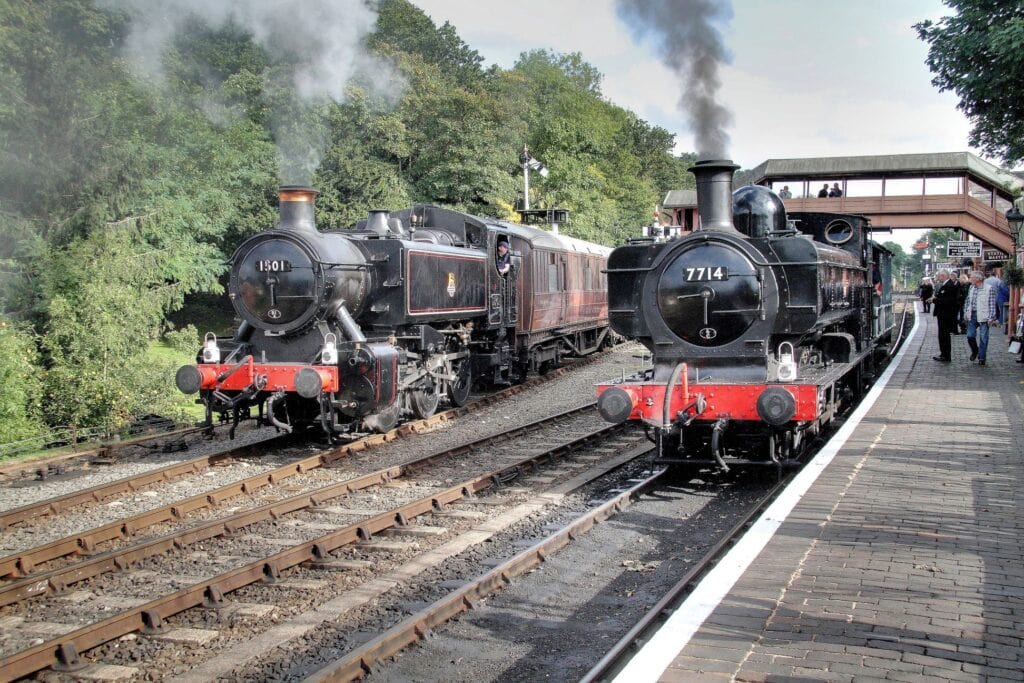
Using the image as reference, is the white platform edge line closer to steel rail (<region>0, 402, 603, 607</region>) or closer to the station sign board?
steel rail (<region>0, 402, 603, 607</region>)

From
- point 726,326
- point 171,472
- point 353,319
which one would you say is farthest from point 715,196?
point 171,472

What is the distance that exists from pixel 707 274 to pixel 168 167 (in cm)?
2383

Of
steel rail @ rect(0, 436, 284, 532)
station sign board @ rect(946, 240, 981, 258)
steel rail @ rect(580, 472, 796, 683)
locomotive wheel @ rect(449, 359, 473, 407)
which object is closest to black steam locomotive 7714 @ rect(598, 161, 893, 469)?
steel rail @ rect(580, 472, 796, 683)

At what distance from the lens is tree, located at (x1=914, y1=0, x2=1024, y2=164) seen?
14.5 meters

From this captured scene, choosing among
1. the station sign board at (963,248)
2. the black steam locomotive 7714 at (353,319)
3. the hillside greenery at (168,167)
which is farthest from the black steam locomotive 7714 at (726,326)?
the station sign board at (963,248)

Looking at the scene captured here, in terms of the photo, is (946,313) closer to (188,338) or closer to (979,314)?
(979,314)

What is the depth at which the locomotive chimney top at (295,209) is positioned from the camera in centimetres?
1057

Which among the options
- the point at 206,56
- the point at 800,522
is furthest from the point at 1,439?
the point at 800,522

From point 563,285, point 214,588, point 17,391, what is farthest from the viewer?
point 563,285

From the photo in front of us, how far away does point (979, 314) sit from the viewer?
1529cm

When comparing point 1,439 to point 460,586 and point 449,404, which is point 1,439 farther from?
point 460,586

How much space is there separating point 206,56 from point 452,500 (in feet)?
34.2

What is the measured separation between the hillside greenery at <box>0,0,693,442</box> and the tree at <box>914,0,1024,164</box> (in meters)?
10.5

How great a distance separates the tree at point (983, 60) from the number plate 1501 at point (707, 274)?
9.36 metres
